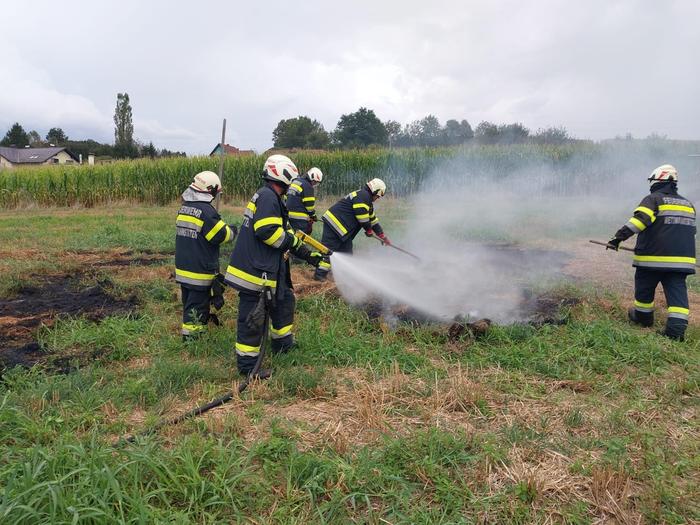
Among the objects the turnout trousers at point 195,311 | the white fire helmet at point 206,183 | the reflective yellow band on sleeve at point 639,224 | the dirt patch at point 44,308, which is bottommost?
the dirt patch at point 44,308

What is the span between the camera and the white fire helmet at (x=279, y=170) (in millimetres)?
4227

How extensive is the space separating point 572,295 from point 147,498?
5.82 meters

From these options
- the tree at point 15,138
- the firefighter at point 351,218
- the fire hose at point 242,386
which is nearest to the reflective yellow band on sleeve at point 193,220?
the fire hose at point 242,386

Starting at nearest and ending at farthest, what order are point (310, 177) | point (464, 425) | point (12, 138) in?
point (464, 425)
point (310, 177)
point (12, 138)

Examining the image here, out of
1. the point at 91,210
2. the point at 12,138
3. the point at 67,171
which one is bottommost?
the point at 91,210

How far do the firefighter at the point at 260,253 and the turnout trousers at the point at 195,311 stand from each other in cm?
82

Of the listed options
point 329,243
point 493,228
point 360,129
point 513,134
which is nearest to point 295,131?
point 360,129

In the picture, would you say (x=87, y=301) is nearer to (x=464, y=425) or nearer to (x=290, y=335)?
(x=290, y=335)

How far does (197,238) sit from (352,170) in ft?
54.9

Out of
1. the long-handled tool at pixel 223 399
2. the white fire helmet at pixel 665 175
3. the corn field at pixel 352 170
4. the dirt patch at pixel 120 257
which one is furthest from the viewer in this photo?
the corn field at pixel 352 170

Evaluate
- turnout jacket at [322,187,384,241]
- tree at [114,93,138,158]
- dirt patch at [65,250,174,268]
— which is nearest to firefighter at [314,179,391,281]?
turnout jacket at [322,187,384,241]

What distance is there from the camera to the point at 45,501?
2.38 m

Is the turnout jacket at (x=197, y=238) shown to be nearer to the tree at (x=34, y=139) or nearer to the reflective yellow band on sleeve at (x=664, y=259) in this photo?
the reflective yellow band on sleeve at (x=664, y=259)

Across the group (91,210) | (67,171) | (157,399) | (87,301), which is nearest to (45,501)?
(157,399)
